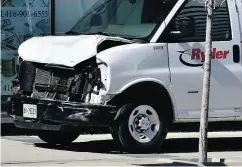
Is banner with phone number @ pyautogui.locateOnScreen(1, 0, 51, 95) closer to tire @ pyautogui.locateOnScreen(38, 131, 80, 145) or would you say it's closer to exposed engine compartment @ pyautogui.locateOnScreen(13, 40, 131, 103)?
tire @ pyautogui.locateOnScreen(38, 131, 80, 145)

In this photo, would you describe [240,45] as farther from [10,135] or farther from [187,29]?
[10,135]

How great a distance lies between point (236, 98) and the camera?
11.6 m

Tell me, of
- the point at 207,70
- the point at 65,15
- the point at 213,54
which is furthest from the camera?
the point at 65,15

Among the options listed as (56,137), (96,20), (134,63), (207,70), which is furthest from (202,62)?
(56,137)

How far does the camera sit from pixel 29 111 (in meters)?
11.3

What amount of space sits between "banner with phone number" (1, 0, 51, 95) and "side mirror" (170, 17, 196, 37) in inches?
161

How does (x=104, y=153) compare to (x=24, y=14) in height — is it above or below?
below

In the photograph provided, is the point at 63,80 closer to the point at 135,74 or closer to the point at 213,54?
the point at 135,74

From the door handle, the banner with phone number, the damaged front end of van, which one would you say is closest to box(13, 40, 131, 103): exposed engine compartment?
the damaged front end of van

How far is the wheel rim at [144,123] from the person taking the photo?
36.3 feet

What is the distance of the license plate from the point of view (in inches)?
440

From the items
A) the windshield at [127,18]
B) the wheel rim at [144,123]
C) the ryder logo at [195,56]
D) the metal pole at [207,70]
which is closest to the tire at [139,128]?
the wheel rim at [144,123]

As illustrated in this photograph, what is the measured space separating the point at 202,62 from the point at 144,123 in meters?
1.15

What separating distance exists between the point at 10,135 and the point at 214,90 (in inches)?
154
